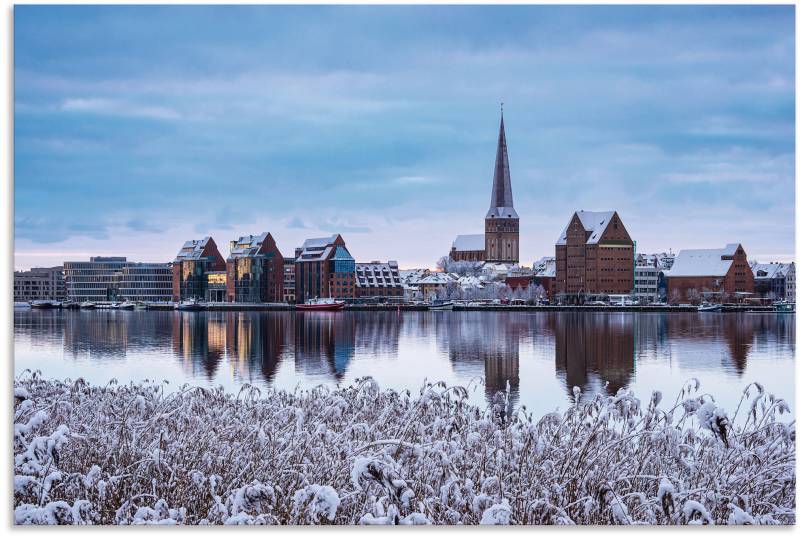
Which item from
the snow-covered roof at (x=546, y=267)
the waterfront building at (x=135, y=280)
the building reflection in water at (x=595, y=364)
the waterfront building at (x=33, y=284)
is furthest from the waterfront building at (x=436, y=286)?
the waterfront building at (x=33, y=284)

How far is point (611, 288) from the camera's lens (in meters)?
119

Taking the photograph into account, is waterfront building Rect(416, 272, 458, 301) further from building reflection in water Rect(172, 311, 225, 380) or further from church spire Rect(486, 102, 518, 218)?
building reflection in water Rect(172, 311, 225, 380)

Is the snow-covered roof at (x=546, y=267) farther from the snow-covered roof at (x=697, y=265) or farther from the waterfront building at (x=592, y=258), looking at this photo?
the snow-covered roof at (x=697, y=265)

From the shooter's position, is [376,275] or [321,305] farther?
[376,275]

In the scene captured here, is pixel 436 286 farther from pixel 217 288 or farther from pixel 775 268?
pixel 775 268

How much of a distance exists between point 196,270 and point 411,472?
64.3 metres

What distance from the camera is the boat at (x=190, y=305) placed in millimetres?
94438

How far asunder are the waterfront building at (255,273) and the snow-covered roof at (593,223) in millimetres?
51327

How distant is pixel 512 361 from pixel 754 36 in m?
15.7

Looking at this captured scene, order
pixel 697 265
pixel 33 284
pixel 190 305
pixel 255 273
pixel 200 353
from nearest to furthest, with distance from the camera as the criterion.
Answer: pixel 33 284, pixel 200 353, pixel 697 265, pixel 255 273, pixel 190 305

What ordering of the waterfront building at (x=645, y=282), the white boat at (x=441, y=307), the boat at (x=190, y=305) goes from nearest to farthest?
the boat at (x=190, y=305), the waterfront building at (x=645, y=282), the white boat at (x=441, y=307)

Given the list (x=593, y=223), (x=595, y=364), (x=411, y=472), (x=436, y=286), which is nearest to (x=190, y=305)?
(x=436, y=286)

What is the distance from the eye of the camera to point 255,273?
90250mm

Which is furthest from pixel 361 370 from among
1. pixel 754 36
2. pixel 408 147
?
pixel 754 36
